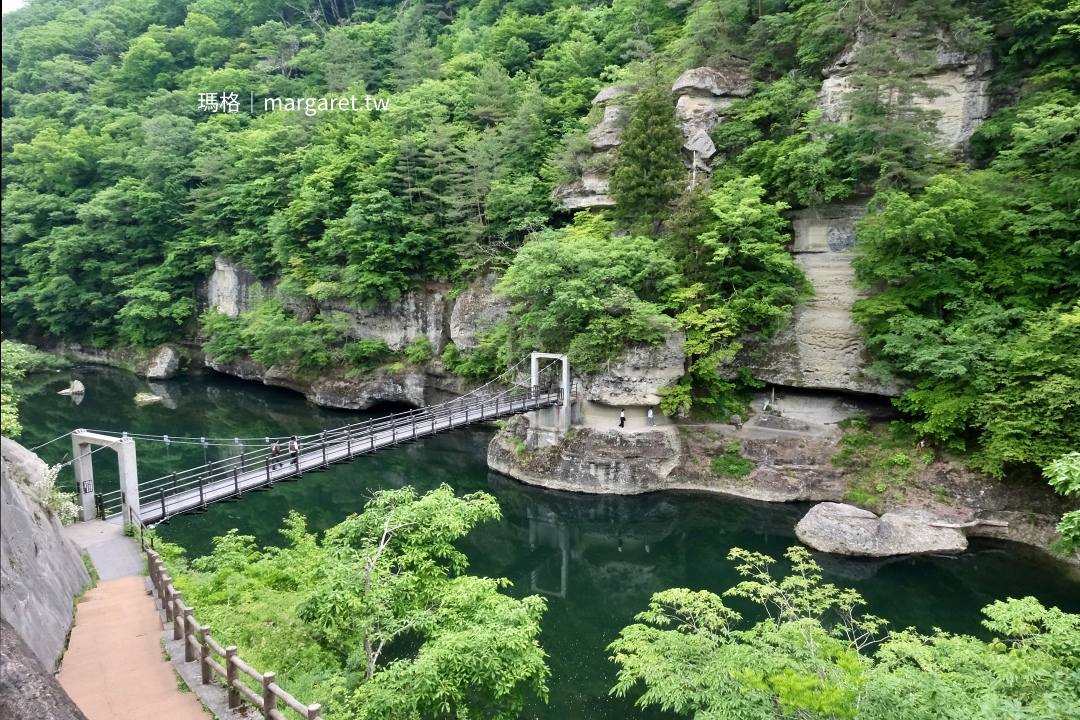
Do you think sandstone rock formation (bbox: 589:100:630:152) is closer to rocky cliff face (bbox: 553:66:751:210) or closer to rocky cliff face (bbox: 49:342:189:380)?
rocky cliff face (bbox: 553:66:751:210)

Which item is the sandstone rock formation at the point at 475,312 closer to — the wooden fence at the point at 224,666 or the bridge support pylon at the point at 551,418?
the bridge support pylon at the point at 551,418

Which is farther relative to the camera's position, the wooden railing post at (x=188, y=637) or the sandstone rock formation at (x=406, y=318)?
the sandstone rock formation at (x=406, y=318)

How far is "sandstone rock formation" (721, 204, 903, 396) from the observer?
17.1 m

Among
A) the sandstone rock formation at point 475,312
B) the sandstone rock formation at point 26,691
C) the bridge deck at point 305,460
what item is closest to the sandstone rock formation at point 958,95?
the sandstone rock formation at point 475,312

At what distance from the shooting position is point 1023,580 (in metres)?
12.8

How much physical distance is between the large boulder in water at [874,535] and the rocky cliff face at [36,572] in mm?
13345

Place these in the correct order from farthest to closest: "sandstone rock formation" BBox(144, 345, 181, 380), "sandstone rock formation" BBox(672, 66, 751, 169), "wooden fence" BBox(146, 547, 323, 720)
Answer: "sandstone rock formation" BBox(144, 345, 181, 380) < "sandstone rock formation" BBox(672, 66, 751, 169) < "wooden fence" BBox(146, 547, 323, 720)

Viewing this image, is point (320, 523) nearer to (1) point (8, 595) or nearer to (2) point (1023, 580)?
(1) point (8, 595)

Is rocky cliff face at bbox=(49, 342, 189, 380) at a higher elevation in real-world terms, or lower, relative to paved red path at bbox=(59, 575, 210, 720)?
lower

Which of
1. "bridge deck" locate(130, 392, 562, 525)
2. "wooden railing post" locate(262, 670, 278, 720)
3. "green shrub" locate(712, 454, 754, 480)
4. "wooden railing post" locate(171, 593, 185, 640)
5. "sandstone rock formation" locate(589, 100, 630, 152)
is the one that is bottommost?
"green shrub" locate(712, 454, 754, 480)

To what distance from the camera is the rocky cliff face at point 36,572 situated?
229 inches

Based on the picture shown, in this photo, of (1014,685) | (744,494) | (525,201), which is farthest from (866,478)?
(525,201)

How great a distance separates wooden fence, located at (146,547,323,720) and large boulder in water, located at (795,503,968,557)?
1161 cm

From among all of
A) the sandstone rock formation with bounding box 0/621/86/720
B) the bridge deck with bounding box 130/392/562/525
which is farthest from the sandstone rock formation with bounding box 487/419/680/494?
the sandstone rock formation with bounding box 0/621/86/720
